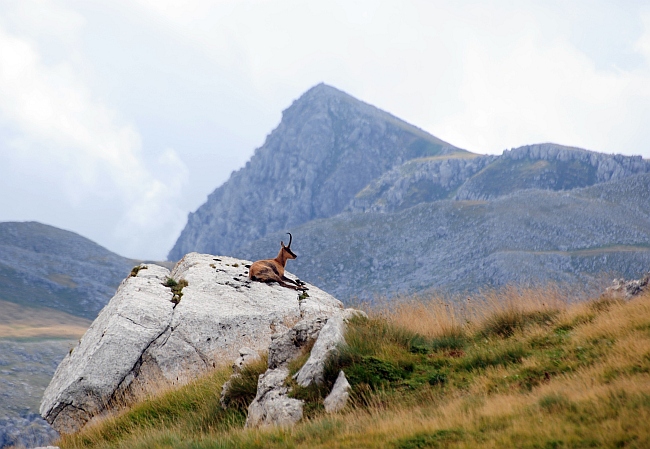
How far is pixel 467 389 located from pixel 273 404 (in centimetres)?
311

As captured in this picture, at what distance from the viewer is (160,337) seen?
50.4 feet

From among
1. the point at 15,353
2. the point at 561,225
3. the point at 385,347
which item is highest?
the point at 561,225

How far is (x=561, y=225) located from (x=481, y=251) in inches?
1067

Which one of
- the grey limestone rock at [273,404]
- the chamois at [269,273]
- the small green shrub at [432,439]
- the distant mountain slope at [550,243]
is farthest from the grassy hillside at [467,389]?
the distant mountain slope at [550,243]

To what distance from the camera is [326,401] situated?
955 centimetres

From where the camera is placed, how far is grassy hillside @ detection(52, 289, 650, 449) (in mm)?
7168

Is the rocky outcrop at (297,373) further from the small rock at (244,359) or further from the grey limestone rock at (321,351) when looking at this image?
the small rock at (244,359)

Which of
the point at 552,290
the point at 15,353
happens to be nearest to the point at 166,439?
the point at 552,290

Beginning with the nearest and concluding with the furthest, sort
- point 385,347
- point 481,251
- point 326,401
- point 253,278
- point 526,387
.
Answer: point 526,387 → point 326,401 → point 385,347 → point 253,278 → point 481,251

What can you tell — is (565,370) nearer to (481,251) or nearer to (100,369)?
(100,369)

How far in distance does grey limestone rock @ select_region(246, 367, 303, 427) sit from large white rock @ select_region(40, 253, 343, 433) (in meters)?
2.77

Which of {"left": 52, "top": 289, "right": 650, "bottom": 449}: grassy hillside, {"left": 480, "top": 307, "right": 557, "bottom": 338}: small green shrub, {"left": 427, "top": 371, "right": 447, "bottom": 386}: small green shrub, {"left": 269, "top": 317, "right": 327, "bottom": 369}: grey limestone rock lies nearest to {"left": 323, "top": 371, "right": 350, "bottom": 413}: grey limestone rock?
{"left": 52, "top": 289, "right": 650, "bottom": 449}: grassy hillside

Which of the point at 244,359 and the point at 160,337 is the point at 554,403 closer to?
the point at 244,359

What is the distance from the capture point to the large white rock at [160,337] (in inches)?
554
